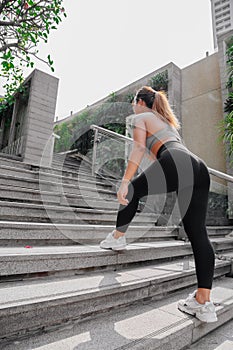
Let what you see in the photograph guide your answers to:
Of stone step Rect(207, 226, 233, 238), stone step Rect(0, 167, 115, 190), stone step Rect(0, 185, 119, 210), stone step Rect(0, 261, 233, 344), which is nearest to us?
stone step Rect(0, 261, 233, 344)

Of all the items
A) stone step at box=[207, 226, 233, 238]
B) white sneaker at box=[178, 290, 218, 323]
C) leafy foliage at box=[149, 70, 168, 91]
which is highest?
leafy foliage at box=[149, 70, 168, 91]

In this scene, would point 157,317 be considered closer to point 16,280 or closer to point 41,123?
point 16,280

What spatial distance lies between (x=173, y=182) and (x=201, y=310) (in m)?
0.67

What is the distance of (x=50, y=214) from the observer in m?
2.07

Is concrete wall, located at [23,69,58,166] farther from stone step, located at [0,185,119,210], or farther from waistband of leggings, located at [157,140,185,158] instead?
waistband of leggings, located at [157,140,185,158]

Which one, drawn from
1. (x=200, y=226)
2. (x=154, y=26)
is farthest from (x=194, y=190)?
(x=154, y=26)

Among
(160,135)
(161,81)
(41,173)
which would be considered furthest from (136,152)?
(161,81)

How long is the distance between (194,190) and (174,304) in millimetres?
730

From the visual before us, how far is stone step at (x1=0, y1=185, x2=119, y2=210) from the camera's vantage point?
2238mm

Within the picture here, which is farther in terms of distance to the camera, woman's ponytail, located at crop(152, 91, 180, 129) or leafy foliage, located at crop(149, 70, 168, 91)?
leafy foliage, located at crop(149, 70, 168, 91)

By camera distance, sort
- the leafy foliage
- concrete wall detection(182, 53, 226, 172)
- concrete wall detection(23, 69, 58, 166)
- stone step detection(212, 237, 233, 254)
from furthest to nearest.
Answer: the leafy foliage < concrete wall detection(182, 53, 226, 172) < concrete wall detection(23, 69, 58, 166) < stone step detection(212, 237, 233, 254)

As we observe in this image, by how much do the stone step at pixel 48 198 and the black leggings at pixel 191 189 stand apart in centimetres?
151

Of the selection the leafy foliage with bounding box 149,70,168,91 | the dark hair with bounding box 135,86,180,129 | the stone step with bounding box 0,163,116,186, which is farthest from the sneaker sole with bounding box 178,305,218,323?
the leafy foliage with bounding box 149,70,168,91

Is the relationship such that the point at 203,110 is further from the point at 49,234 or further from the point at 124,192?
the point at 49,234
